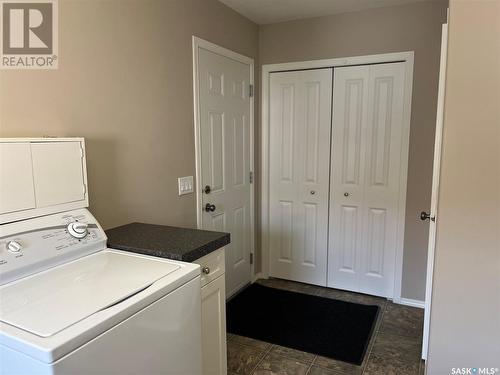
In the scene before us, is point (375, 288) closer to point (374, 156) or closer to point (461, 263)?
point (374, 156)

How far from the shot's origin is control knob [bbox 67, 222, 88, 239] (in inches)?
56.4

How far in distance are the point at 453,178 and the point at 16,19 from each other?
1.87 m

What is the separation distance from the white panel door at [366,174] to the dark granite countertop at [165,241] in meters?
1.66

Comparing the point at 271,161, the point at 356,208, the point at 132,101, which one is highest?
the point at 132,101

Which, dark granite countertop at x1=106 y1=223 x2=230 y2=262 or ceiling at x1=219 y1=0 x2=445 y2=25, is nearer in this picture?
dark granite countertop at x1=106 y1=223 x2=230 y2=262

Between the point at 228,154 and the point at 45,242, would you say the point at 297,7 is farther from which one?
the point at 45,242

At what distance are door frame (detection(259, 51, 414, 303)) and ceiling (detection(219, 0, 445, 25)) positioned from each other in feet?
1.19

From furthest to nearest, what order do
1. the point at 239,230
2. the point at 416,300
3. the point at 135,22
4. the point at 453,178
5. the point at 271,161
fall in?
the point at 271,161 < the point at 239,230 < the point at 416,300 < the point at 135,22 < the point at 453,178

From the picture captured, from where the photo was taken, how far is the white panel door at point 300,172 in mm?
3119

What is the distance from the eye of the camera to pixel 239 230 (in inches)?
124

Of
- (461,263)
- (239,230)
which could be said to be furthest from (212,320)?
(239,230)

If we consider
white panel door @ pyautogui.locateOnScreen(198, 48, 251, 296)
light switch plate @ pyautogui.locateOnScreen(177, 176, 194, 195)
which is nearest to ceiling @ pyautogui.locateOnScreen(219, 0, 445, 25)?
white panel door @ pyautogui.locateOnScreen(198, 48, 251, 296)

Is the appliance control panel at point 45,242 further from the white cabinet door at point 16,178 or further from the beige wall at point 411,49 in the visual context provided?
the beige wall at point 411,49

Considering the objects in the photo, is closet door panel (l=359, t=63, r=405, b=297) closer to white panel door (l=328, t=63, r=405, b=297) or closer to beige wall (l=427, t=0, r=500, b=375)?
white panel door (l=328, t=63, r=405, b=297)
